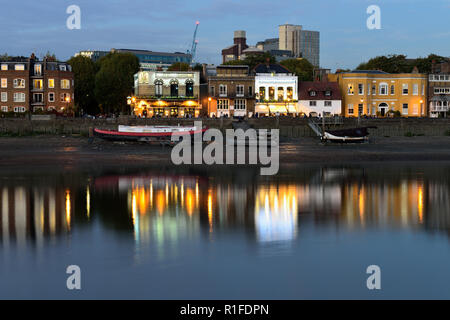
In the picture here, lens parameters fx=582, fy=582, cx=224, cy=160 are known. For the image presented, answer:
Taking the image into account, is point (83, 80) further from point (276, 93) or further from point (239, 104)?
point (276, 93)

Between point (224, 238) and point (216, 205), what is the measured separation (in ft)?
20.5

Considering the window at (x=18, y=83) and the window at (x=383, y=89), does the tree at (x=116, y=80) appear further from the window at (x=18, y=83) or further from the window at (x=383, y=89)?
the window at (x=383, y=89)

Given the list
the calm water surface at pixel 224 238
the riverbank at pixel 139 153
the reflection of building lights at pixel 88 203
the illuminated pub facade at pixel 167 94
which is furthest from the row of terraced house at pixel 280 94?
the reflection of building lights at pixel 88 203

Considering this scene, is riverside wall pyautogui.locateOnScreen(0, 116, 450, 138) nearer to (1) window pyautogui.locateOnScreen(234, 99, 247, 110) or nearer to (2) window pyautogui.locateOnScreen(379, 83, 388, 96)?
(1) window pyautogui.locateOnScreen(234, 99, 247, 110)

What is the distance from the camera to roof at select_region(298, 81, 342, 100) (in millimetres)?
83812

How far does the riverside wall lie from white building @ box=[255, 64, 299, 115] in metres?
9.10

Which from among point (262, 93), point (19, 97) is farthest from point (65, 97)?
point (262, 93)

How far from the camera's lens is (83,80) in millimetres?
99188

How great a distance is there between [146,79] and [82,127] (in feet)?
48.7

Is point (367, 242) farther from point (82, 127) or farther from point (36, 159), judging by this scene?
point (82, 127)

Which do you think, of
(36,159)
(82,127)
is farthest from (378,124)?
(36,159)

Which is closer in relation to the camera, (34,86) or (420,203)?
(420,203)

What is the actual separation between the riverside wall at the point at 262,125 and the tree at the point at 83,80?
28.9m
